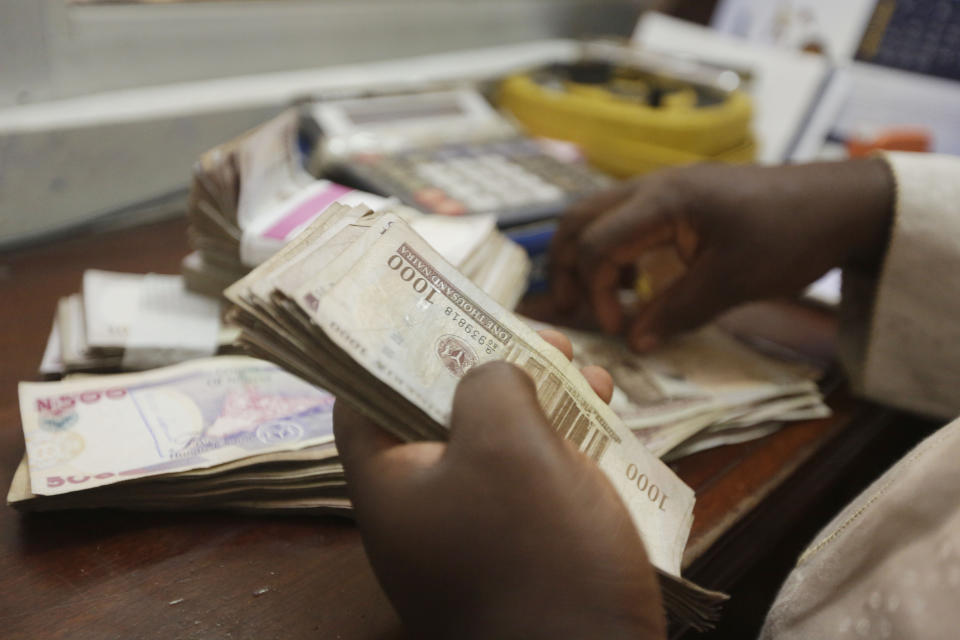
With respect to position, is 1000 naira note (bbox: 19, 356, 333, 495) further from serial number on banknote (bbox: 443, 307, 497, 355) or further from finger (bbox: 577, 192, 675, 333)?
finger (bbox: 577, 192, 675, 333)

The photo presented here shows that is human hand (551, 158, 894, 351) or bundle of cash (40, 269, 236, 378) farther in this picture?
human hand (551, 158, 894, 351)

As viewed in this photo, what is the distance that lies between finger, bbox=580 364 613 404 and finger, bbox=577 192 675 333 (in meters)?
0.25

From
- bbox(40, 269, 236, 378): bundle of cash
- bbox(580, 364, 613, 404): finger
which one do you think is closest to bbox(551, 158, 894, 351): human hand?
bbox(580, 364, 613, 404): finger

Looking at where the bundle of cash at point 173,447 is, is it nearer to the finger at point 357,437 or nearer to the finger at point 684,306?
the finger at point 357,437

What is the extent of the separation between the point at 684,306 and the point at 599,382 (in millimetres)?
270

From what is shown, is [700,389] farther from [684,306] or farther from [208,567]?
[208,567]

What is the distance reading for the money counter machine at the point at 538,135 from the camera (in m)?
0.84

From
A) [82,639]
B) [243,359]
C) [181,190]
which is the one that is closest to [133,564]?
[82,639]

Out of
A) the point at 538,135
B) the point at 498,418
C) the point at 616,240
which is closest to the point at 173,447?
the point at 498,418

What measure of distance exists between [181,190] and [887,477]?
811mm

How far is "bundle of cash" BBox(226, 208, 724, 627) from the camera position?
0.37m

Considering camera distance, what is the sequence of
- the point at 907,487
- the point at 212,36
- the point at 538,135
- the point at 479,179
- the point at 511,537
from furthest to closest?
the point at 538,135, the point at 212,36, the point at 479,179, the point at 907,487, the point at 511,537

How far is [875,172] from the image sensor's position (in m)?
0.72

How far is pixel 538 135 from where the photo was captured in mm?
1154
